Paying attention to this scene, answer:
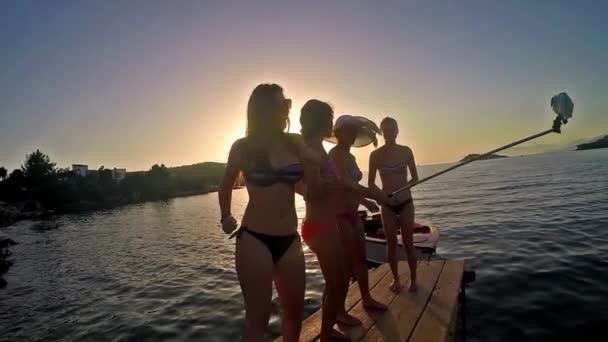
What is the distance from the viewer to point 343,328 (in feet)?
18.3

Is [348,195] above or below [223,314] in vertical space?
above

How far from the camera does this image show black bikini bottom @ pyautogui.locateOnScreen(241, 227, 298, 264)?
3180 mm

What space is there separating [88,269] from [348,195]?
23.1m

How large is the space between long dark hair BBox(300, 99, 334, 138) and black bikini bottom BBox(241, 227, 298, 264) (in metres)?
1.38

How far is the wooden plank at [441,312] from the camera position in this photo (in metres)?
5.29

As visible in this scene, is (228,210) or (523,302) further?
(523,302)

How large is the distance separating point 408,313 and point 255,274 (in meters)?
4.00

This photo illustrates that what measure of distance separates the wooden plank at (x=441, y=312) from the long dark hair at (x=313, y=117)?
327cm

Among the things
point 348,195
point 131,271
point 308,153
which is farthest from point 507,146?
point 131,271

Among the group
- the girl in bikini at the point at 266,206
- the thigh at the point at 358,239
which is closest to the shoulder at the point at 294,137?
the girl in bikini at the point at 266,206

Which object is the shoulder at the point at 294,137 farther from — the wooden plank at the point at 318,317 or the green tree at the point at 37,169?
the green tree at the point at 37,169

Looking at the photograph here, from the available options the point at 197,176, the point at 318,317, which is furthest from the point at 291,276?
the point at 197,176

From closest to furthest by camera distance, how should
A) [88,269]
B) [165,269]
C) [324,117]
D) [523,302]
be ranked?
[324,117] → [523,302] → [165,269] → [88,269]

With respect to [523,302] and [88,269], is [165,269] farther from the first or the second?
[523,302]
